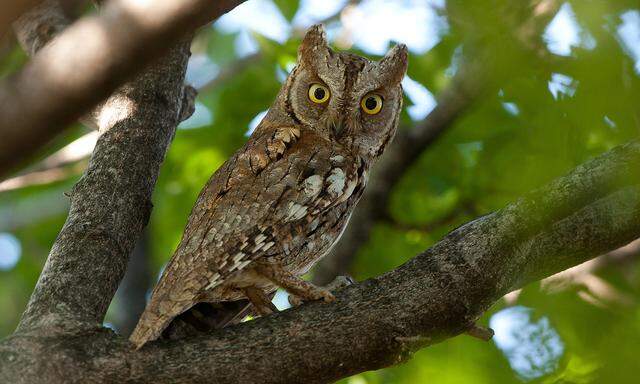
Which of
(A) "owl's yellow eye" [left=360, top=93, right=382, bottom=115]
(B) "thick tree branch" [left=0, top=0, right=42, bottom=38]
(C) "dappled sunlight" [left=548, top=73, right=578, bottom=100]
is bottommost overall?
(C) "dappled sunlight" [left=548, top=73, right=578, bottom=100]

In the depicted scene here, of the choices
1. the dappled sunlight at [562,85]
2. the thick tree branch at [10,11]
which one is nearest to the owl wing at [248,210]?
the dappled sunlight at [562,85]

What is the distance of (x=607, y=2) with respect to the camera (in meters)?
1.79

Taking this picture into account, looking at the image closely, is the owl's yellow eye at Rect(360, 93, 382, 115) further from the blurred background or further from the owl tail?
the owl tail

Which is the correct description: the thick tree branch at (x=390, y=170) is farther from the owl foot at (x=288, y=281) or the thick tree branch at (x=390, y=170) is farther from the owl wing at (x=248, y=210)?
the owl foot at (x=288, y=281)

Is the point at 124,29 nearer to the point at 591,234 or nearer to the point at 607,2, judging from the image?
the point at 607,2

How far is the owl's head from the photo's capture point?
4105 mm

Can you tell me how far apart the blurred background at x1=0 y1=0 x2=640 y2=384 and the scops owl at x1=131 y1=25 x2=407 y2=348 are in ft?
1.57

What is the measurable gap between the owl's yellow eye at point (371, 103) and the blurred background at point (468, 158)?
39 centimetres

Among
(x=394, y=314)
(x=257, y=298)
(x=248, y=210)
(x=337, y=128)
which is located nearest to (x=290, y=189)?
(x=248, y=210)

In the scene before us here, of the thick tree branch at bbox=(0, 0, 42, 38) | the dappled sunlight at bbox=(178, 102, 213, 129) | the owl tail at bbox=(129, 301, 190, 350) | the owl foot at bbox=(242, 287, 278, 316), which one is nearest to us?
the thick tree branch at bbox=(0, 0, 42, 38)

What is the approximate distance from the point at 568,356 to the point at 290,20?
3267mm

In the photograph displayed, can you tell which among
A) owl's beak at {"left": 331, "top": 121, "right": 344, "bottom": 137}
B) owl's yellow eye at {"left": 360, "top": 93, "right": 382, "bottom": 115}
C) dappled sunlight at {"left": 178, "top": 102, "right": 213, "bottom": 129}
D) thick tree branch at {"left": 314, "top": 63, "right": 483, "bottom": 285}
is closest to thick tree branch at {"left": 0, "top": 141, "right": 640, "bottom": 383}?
owl's beak at {"left": 331, "top": 121, "right": 344, "bottom": 137}

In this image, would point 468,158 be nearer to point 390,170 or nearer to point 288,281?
point 390,170

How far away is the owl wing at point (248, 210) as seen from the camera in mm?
3121
